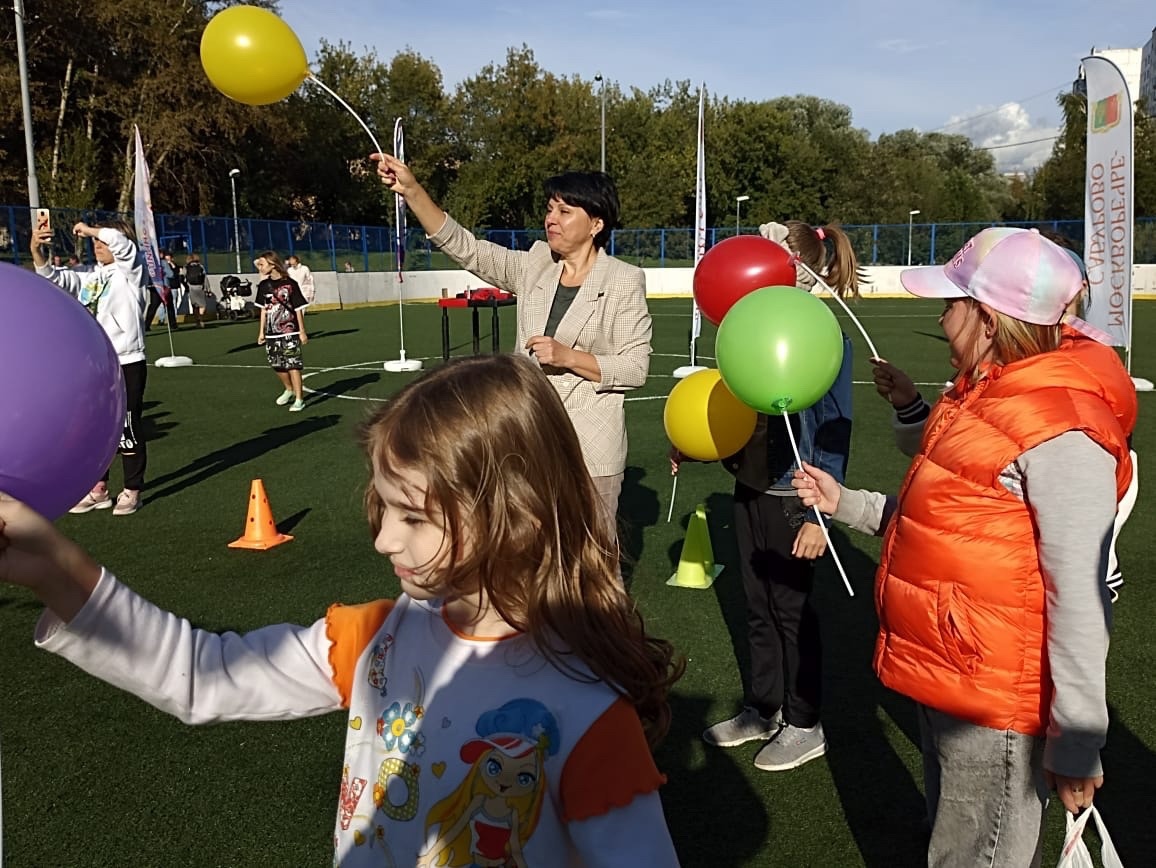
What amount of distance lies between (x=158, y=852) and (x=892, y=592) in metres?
2.58

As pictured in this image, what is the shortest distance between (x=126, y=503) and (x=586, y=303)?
16.3ft

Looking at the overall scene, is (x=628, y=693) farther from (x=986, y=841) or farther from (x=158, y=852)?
(x=158, y=852)

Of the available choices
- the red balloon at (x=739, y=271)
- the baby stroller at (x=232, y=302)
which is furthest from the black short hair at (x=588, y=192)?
the baby stroller at (x=232, y=302)

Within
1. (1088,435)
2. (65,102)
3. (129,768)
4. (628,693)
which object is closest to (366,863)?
(628,693)

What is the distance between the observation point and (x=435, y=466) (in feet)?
4.82

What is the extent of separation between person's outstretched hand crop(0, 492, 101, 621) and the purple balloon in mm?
114

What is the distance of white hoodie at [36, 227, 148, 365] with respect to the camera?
689 cm

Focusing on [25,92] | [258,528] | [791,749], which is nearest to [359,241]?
[25,92]

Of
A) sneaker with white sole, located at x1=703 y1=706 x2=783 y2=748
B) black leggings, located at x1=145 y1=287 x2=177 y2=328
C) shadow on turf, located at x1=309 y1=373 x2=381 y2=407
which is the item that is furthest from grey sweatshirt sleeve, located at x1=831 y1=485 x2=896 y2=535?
black leggings, located at x1=145 y1=287 x2=177 y2=328

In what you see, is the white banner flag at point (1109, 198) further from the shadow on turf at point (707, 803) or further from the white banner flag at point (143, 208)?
the white banner flag at point (143, 208)

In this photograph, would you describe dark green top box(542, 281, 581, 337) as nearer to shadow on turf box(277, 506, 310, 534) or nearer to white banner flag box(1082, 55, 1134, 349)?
shadow on turf box(277, 506, 310, 534)

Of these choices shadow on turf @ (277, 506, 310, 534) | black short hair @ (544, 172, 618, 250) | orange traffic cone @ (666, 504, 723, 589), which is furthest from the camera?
shadow on turf @ (277, 506, 310, 534)

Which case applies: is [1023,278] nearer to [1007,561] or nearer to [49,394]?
[1007,561]

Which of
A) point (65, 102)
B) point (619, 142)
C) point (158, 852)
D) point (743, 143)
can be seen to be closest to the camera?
point (158, 852)
